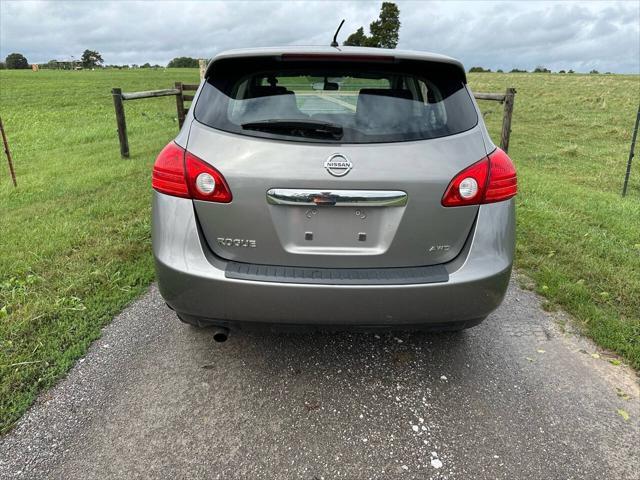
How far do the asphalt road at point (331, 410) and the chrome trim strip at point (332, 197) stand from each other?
3.52 ft

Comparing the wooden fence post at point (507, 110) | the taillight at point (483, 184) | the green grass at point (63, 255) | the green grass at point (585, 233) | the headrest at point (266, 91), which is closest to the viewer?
the taillight at point (483, 184)

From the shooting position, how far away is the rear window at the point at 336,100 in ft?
7.27

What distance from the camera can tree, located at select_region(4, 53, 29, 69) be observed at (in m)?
88.7

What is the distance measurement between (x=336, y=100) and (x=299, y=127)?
1.06 feet

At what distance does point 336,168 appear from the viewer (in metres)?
2.11

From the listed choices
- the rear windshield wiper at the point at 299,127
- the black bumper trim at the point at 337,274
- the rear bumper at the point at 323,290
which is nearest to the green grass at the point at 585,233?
the rear bumper at the point at 323,290

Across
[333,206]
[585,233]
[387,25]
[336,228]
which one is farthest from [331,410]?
[387,25]

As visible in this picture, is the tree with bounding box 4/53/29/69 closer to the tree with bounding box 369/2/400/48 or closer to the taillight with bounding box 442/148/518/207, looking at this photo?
the tree with bounding box 369/2/400/48

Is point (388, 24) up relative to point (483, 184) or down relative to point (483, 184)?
up

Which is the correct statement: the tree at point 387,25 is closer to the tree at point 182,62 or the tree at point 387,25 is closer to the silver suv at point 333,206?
the tree at point 182,62

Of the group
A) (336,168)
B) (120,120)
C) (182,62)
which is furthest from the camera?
(182,62)

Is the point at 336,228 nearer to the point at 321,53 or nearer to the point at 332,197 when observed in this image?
the point at 332,197

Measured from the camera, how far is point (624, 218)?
18.1 ft

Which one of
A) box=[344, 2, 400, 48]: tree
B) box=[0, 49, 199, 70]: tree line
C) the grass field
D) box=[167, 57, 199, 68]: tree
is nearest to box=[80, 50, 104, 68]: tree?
box=[0, 49, 199, 70]: tree line
